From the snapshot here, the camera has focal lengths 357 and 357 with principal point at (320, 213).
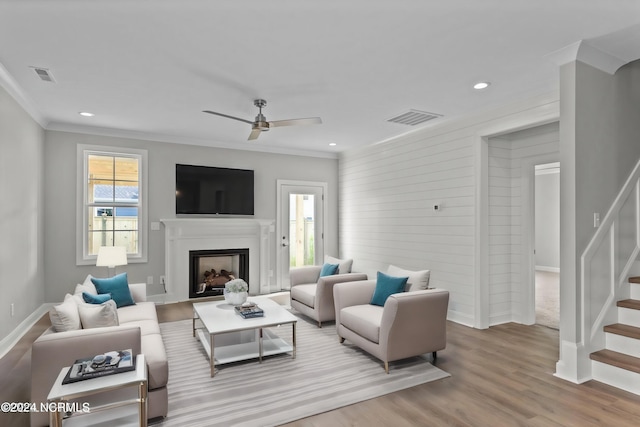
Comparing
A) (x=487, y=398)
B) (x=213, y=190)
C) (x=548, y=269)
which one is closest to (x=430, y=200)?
(x=487, y=398)

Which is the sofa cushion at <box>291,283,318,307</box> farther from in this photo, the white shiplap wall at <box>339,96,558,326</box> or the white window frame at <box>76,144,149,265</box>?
the white window frame at <box>76,144,149,265</box>

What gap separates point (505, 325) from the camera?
15.4ft

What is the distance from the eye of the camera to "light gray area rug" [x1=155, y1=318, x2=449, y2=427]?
8.45 ft

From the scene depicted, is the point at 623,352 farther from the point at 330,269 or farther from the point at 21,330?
the point at 21,330

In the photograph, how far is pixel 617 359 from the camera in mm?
3018

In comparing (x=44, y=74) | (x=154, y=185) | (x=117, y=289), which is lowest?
(x=117, y=289)

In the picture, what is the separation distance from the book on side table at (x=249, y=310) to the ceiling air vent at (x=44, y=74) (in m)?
3.02

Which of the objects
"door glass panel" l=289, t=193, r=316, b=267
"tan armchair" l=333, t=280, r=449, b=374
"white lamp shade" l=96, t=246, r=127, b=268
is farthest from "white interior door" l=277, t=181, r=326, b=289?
"tan armchair" l=333, t=280, r=449, b=374

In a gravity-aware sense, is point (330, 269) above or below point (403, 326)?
above

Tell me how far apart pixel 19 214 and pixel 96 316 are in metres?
2.42

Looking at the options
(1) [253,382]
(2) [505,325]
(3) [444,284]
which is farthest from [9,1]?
(2) [505,325]

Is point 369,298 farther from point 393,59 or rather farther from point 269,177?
point 269,177

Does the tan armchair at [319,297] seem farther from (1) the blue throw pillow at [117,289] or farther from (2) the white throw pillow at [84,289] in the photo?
(2) the white throw pillow at [84,289]

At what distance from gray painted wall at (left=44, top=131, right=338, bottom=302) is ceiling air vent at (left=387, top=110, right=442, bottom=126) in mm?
2668
